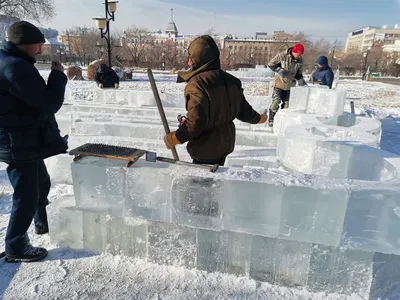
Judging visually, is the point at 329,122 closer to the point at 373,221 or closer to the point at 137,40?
the point at 373,221

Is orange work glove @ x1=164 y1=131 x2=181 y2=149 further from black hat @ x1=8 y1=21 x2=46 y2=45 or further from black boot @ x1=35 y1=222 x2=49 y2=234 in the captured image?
black boot @ x1=35 y1=222 x2=49 y2=234

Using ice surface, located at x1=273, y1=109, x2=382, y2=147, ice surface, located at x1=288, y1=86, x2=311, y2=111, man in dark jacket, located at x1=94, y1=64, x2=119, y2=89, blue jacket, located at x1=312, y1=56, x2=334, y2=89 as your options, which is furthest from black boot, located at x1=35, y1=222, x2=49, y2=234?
blue jacket, located at x1=312, y1=56, x2=334, y2=89

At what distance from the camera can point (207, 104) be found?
2.01 metres

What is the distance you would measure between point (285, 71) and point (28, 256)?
498cm

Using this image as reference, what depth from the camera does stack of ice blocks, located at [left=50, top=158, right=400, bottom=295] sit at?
182 cm

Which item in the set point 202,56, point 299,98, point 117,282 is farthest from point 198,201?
point 299,98

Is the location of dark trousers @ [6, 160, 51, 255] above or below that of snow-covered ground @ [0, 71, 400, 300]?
above

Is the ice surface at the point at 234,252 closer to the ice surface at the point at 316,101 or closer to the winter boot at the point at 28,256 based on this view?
the winter boot at the point at 28,256

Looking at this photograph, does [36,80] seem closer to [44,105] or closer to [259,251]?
[44,105]

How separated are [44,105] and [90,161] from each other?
17.9 inches

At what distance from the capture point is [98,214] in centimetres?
226

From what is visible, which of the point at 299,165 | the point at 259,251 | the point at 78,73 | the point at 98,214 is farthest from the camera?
the point at 78,73

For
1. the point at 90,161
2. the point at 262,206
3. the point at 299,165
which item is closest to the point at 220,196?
the point at 262,206

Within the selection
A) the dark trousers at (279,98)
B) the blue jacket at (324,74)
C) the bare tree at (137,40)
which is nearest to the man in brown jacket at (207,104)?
the dark trousers at (279,98)
